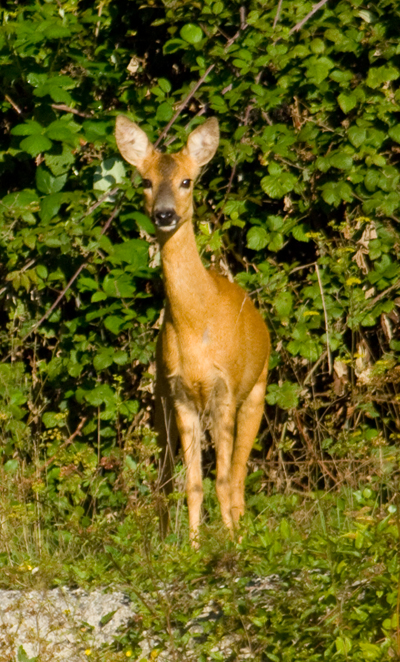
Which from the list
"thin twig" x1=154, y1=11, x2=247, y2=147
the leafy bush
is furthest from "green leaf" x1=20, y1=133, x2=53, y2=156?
"thin twig" x1=154, y1=11, x2=247, y2=147

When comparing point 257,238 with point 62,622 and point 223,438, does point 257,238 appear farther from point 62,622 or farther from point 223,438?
point 62,622

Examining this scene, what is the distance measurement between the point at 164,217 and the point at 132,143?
83cm

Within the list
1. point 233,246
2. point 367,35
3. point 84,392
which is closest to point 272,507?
point 84,392

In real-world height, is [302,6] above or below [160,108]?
above

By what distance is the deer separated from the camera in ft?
19.7

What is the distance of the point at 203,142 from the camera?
6473mm

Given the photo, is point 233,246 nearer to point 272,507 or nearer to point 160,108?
point 160,108

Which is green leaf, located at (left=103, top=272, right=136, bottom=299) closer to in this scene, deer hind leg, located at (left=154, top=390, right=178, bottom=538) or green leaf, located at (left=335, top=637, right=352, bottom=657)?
deer hind leg, located at (left=154, top=390, right=178, bottom=538)

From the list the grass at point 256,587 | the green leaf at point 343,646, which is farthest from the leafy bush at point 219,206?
the green leaf at point 343,646

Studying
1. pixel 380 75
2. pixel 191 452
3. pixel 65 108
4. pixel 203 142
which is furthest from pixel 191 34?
pixel 191 452

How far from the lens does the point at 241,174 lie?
23.5ft

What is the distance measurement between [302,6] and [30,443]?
315 centimetres

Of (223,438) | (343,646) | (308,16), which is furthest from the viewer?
(308,16)

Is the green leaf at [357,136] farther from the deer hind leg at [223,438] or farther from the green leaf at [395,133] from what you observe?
the deer hind leg at [223,438]
